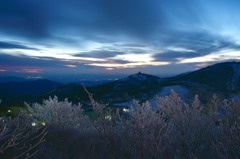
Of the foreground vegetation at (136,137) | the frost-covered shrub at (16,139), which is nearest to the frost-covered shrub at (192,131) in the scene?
the foreground vegetation at (136,137)

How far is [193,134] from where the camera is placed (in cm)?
421

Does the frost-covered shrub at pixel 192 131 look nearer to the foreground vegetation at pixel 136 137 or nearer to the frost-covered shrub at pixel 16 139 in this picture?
the foreground vegetation at pixel 136 137

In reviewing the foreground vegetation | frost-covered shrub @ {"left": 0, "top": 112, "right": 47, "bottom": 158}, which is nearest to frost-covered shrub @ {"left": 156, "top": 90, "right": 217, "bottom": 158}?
the foreground vegetation

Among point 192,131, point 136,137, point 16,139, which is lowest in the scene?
point 192,131

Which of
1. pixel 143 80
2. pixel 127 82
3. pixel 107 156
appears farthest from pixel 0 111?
pixel 143 80

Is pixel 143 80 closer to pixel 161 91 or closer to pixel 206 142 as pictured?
pixel 161 91

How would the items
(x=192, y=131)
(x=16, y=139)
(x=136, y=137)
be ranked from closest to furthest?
(x=16, y=139) < (x=136, y=137) < (x=192, y=131)

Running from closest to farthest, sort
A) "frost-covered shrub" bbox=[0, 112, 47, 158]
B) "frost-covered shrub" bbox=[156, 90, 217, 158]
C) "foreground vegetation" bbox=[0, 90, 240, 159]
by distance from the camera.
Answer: "frost-covered shrub" bbox=[0, 112, 47, 158] < "foreground vegetation" bbox=[0, 90, 240, 159] < "frost-covered shrub" bbox=[156, 90, 217, 158]

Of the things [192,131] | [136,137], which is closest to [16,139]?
[136,137]

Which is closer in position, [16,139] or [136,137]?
[16,139]

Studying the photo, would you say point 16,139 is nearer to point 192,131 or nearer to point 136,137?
point 136,137

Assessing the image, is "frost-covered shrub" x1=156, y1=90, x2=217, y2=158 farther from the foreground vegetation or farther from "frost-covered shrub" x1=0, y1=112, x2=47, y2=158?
"frost-covered shrub" x1=0, y1=112, x2=47, y2=158

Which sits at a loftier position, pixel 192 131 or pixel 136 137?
pixel 136 137

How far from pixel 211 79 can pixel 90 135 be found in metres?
67.5
